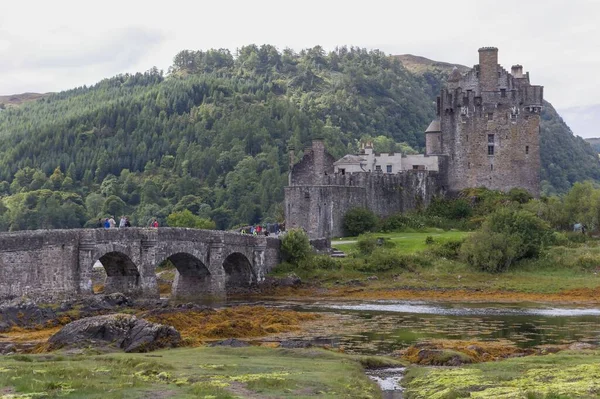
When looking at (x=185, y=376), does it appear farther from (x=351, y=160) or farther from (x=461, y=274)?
(x=351, y=160)

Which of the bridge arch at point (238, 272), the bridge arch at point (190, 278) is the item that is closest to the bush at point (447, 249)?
the bridge arch at point (238, 272)

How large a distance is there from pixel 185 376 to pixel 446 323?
24.0 metres

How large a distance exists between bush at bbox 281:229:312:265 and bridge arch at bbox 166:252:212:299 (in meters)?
8.82

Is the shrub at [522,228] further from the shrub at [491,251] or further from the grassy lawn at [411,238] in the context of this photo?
the grassy lawn at [411,238]

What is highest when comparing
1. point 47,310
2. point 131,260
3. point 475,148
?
point 475,148

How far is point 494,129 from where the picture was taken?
9550 cm

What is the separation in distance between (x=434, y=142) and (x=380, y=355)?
205ft

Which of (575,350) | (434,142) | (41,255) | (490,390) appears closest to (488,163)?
(434,142)

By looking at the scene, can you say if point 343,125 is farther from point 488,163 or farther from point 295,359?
point 295,359

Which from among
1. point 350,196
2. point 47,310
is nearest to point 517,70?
point 350,196

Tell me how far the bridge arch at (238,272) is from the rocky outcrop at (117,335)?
105 ft

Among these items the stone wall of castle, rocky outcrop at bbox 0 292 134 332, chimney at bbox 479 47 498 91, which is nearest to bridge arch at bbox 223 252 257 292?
the stone wall of castle

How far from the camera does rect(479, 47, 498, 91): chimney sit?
313 feet

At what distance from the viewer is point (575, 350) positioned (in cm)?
3878
